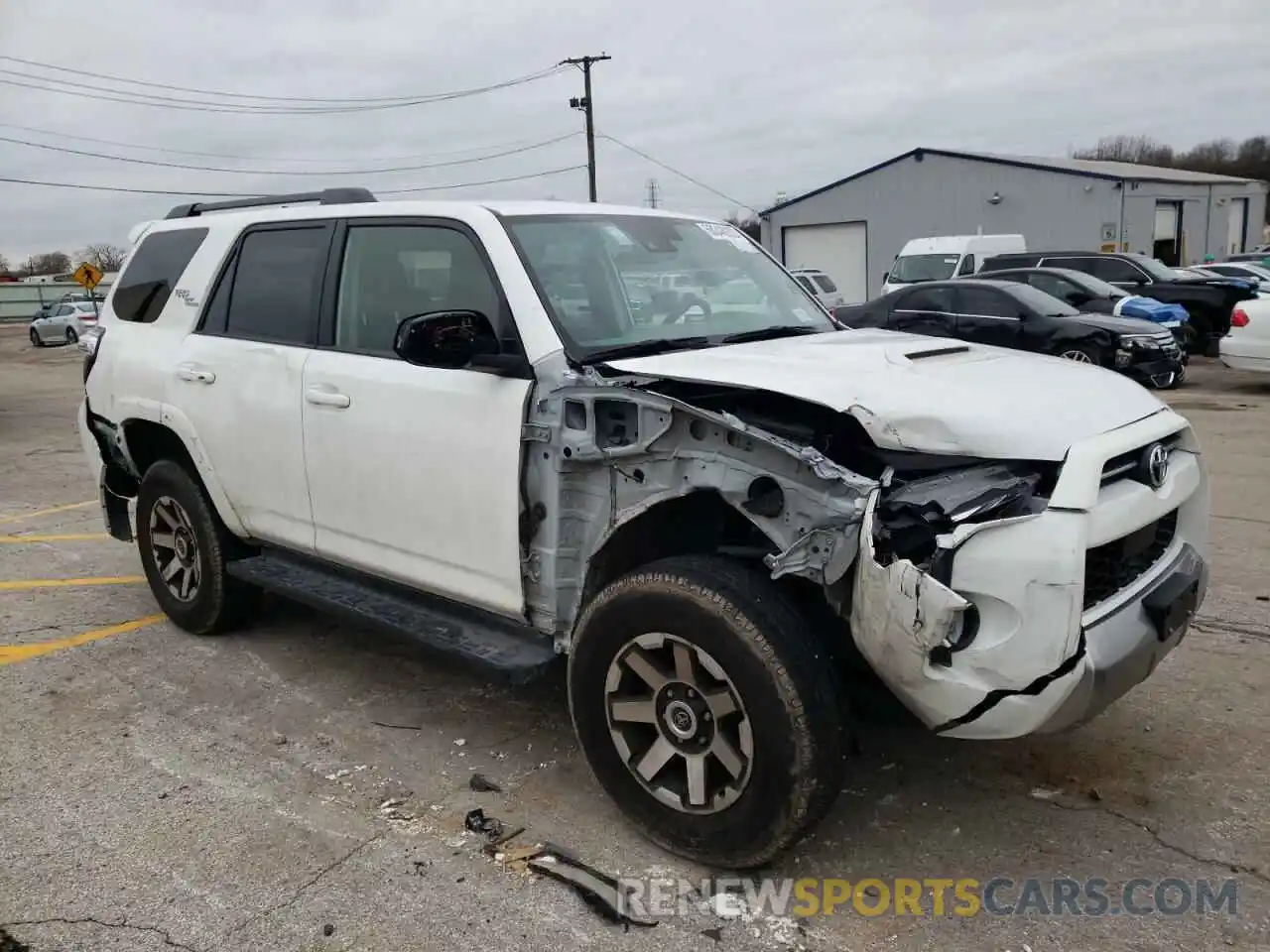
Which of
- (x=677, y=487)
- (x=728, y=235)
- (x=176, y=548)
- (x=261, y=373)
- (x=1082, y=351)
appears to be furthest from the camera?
(x=1082, y=351)

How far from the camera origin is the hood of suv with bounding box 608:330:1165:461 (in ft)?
9.22

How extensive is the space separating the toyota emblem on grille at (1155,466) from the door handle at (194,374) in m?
3.73

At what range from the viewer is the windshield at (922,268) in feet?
71.0

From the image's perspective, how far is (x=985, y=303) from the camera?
1411 cm

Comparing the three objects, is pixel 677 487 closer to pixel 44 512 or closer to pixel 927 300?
pixel 44 512

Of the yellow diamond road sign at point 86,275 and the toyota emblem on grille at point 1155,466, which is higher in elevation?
the yellow diamond road sign at point 86,275

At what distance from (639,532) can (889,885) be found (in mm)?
1273

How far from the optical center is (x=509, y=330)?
354 centimetres

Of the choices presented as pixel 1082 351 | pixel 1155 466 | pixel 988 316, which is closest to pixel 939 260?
pixel 988 316

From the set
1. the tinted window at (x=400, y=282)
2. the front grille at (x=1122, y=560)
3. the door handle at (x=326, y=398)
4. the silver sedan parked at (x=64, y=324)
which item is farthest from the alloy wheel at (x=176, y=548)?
the silver sedan parked at (x=64, y=324)

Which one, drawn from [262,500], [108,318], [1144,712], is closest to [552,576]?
[262,500]

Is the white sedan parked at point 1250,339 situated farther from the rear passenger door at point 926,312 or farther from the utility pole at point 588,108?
the utility pole at point 588,108

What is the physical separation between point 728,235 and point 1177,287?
15.6 m

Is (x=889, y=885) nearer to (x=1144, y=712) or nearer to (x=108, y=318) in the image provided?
(x=1144, y=712)
